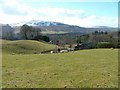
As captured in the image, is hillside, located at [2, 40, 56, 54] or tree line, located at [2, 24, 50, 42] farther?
tree line, located at [2, 24, 50, 42]

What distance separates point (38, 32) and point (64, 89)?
3932 inches

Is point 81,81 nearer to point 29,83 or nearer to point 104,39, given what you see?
point 29,83

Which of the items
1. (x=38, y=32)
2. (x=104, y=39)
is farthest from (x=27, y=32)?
(x=104, y=39)

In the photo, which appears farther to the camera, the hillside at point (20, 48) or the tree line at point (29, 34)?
the tree line at point (29, 34)

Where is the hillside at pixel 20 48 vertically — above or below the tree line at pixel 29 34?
below

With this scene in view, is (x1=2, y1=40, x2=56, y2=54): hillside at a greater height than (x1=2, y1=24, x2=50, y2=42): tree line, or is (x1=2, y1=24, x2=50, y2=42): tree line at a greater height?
(x1=2, y1=24, x2=50, y2=42): tree line

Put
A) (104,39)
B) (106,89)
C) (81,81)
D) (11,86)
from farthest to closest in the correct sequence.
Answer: (104,39) → (81,81) → (11,86) → (106,89)

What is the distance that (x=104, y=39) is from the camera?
300 ft

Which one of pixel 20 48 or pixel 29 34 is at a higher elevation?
pixel 29 34

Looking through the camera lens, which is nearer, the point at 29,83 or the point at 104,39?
the point at 29,83

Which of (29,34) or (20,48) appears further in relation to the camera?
(29,34)

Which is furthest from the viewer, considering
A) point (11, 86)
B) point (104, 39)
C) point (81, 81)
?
point (104, 39)

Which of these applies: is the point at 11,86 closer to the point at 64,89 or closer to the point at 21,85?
the point at 21,85

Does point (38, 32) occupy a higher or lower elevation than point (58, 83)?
higher
